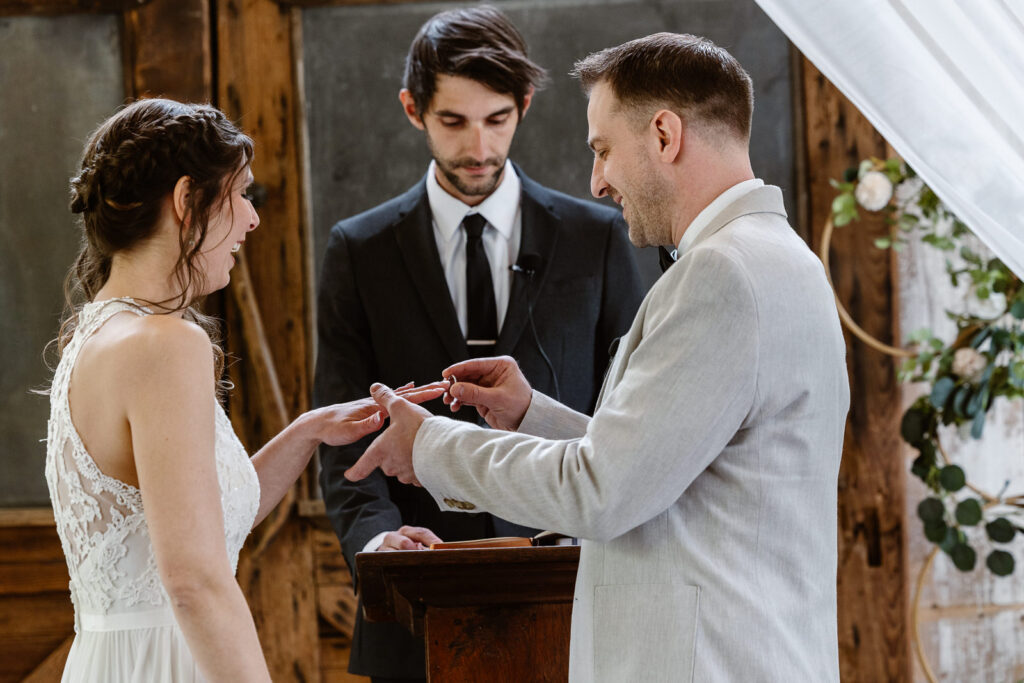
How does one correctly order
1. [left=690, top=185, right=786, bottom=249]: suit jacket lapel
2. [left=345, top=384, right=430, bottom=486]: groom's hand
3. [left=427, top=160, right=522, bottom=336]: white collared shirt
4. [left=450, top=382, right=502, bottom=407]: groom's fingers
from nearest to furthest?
[left=690, top=185, right=786, bottom=249]: suit jacket lapel
[left=345, top=384, right=430, bottom=486]: groom's hand
[left=450, top=382, right=502, bottom=407]: groom's fingers
[left=427, top=160, right=522, bottom=336]: white collared shirt

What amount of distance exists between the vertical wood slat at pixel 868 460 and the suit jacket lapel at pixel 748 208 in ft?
7.05

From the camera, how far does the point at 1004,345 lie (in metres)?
3.14

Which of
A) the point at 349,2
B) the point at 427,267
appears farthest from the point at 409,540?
the point at 349,2

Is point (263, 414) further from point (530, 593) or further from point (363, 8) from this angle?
point (530, 593)

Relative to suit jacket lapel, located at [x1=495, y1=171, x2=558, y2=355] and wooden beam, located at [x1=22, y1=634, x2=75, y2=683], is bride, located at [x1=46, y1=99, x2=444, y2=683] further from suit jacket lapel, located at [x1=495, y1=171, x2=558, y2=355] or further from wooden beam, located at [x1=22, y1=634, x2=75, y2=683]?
wooden beam, located at [x1=22, y1=634, x2=75, y2=683]

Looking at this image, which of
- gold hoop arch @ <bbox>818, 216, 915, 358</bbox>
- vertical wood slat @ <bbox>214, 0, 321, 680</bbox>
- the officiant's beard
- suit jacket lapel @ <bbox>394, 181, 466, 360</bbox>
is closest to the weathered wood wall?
gold hoop arch @ <bbox>818, 216, 915, 358</bbox>

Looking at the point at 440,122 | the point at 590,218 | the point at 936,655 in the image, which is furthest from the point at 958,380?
the point at 440,122

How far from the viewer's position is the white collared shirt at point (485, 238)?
102 inches

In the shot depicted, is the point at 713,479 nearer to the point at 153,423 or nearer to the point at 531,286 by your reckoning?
the point at 153,423

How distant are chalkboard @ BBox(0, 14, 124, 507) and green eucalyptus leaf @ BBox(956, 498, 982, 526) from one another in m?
2.91

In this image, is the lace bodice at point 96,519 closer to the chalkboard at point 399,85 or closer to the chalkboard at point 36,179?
the chalkboard at point 399,85

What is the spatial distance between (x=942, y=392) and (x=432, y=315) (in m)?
1.59

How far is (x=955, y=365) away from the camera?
320cm

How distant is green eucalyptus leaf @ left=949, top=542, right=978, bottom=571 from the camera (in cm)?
319
